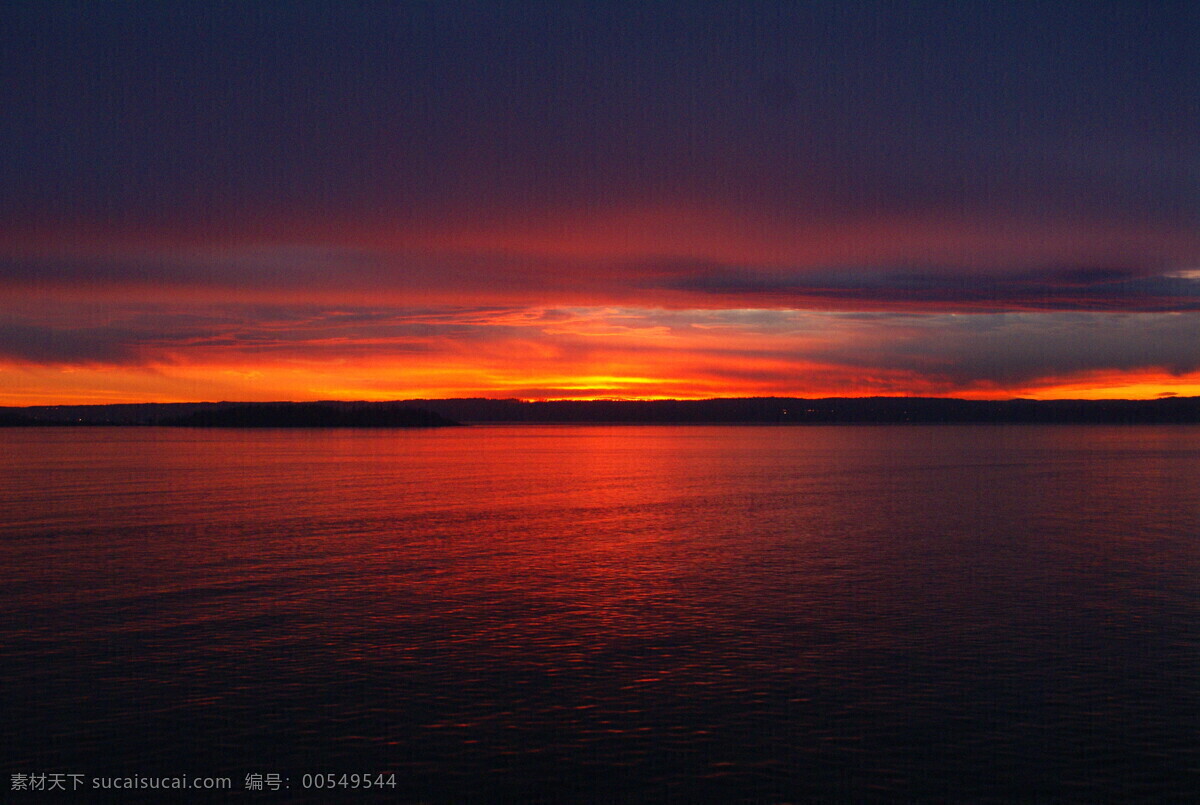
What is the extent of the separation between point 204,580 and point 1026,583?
32440 millimetres

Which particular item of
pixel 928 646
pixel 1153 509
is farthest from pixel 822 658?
pixel 1153 509

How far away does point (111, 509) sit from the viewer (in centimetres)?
6481

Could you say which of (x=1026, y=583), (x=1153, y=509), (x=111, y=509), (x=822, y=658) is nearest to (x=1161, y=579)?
(x=1026, y=583)

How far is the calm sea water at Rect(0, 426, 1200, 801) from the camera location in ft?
64.1

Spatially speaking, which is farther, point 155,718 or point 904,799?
point 155,718

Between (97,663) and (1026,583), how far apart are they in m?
33.0

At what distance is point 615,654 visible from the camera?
27375 mm

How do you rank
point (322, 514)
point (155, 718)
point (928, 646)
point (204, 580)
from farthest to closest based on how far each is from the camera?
point (322, 514), point (204, 580), point (928, 646), point (155, 718)

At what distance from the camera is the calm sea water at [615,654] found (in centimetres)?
1955

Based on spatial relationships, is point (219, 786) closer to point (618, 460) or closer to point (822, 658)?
point (822, 658)

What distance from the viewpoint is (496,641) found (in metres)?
28.8

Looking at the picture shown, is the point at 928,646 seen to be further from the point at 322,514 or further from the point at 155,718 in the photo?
the point at 322,514

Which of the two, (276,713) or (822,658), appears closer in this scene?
(276,713)

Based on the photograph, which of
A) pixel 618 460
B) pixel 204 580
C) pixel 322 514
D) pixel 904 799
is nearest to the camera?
pixel 904 799
